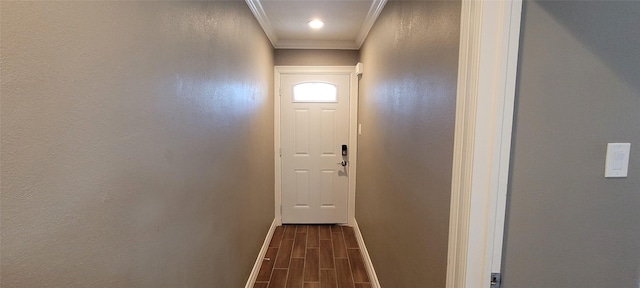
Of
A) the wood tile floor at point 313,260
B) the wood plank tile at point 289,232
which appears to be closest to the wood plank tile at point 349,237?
the wood tile floor at point 313,260

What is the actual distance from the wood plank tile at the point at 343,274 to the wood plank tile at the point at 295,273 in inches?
13.2

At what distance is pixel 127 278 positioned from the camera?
790 mm

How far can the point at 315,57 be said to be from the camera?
3.21 m

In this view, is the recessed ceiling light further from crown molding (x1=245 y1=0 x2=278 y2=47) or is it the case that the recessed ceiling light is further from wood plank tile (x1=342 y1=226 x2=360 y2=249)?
wood plank tile (x1=342 y1=226 x2=360 y2=249)

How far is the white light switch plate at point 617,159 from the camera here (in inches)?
32.8

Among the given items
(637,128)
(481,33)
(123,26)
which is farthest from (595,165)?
(123,26)

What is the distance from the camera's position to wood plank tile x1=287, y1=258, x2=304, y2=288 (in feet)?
7.39

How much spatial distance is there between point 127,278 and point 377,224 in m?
1.73

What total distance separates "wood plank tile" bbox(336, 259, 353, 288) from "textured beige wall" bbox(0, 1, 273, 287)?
1138 mm

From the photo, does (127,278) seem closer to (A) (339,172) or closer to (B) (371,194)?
(B) (371,194)

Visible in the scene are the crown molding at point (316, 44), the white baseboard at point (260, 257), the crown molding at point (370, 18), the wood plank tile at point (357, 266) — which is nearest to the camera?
the crown molding at point (370, 18)

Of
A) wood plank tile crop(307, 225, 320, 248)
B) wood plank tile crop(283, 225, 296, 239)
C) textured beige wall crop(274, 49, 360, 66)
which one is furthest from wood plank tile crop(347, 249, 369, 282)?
textured beige wall crop(274, 49, 360, 66)

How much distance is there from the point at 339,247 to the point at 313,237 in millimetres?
378

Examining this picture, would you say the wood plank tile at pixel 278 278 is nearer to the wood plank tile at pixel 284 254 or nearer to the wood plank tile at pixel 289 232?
the wood plank tile at pixel 284 254
